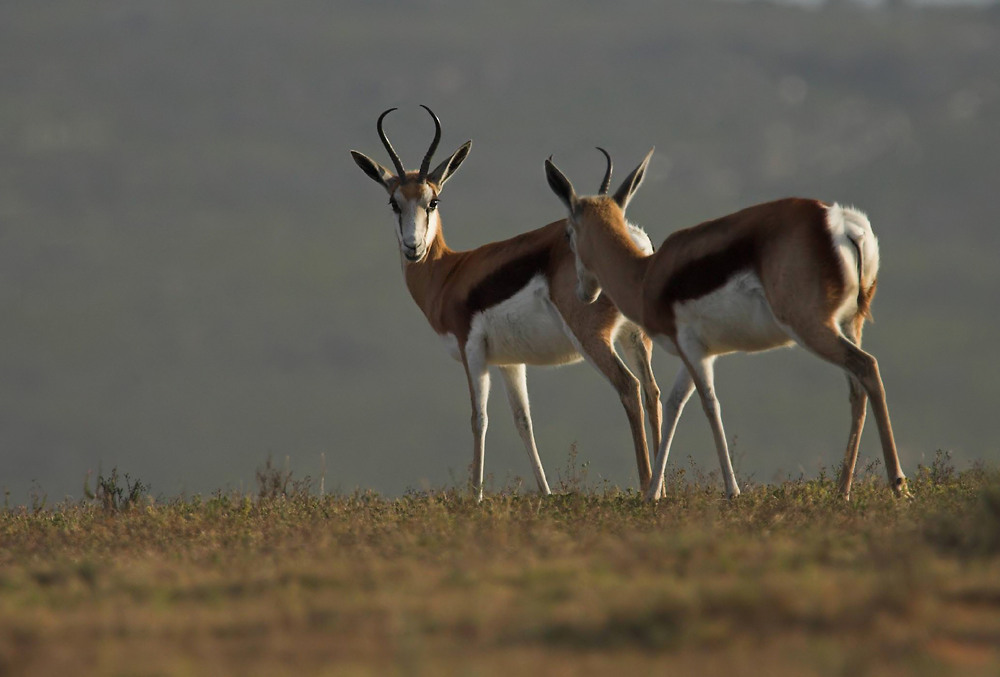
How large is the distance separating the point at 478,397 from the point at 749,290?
12.6 ft

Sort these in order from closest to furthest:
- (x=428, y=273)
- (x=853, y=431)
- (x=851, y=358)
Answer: (x=851, y=358) → (x=853, y=431) → (x=428, y=273)

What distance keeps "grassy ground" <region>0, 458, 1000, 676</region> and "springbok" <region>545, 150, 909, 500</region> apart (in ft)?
5.18

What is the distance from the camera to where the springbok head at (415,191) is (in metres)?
14.1

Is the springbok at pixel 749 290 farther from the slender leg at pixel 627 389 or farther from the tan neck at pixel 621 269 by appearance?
the slender leg at pixel 627 389

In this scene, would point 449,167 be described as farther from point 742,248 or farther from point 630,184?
point 742,248

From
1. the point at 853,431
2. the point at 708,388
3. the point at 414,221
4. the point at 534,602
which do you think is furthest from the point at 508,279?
the point at 534,602

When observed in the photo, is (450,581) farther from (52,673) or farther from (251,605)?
(52,673)

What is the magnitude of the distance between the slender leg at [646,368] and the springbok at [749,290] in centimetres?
66

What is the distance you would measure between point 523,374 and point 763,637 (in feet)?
29.4

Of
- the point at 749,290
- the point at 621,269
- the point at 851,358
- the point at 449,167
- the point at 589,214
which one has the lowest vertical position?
the point at 851,358

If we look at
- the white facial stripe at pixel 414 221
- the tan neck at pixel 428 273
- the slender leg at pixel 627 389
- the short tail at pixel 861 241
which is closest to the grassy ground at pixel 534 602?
the short tail at pixel 861 241

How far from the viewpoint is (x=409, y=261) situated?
14.7m

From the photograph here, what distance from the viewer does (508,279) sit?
40.7ft

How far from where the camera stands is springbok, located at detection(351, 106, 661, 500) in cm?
1182
